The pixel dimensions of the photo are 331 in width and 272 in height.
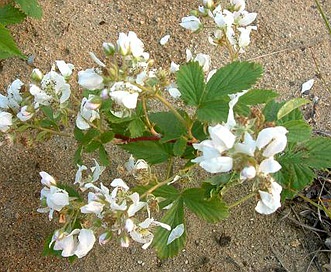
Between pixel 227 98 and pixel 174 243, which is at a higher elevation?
pixel 227 98

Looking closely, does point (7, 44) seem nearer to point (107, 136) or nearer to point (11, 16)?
point (11, 16)

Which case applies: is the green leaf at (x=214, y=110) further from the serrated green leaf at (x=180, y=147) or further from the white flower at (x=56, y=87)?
the white flower at (x=56, y=87)

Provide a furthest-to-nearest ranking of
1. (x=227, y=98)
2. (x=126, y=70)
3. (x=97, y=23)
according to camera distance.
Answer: (x=97, y=23) < (x=227, y=98) < (x=126, y=70)

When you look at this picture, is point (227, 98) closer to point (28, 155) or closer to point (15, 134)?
point (15, 134)

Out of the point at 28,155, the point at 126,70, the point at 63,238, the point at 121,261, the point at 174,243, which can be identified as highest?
the point at 126,70

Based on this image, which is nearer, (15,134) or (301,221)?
(15,134)

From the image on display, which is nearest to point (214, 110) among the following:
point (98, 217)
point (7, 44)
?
point (98, 217)

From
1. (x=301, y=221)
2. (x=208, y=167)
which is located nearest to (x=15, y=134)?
(x=208, y=167)
